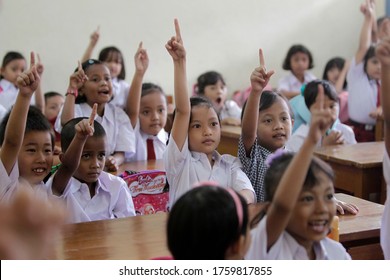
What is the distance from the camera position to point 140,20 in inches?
244

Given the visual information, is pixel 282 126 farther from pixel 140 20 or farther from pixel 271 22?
pixel 271 22

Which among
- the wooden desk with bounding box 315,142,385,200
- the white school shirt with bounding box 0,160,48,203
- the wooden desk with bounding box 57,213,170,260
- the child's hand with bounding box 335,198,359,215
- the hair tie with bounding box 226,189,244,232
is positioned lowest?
the wooden desk with bounding box 315,142,385,200

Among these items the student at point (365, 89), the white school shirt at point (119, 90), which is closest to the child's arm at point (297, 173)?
the white school shirt at point (119, 90)

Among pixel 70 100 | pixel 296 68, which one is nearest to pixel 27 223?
pixel 70 100

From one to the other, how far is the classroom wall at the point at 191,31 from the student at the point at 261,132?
3602mm

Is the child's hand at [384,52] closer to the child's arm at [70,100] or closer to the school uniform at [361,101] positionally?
the child's arm at [70,100]

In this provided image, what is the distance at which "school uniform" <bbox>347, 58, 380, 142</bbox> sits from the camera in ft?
17.0

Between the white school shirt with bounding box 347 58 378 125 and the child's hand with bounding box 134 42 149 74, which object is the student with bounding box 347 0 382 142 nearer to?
the white school shirt with bounding box 347 58 378 125

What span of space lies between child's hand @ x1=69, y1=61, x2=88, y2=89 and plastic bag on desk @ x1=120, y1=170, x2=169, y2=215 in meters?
0.72

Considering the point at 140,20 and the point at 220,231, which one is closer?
the point at 220,231

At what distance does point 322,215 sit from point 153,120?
7.72ft

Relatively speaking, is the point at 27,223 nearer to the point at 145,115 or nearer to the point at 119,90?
the point at 145,115

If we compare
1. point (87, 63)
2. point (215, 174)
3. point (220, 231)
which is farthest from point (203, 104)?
point (87, 63)

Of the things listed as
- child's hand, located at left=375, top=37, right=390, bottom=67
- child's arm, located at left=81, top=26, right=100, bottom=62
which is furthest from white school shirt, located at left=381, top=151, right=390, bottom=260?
child's arm, located at left=81, top=26, right=100, bottom=62
